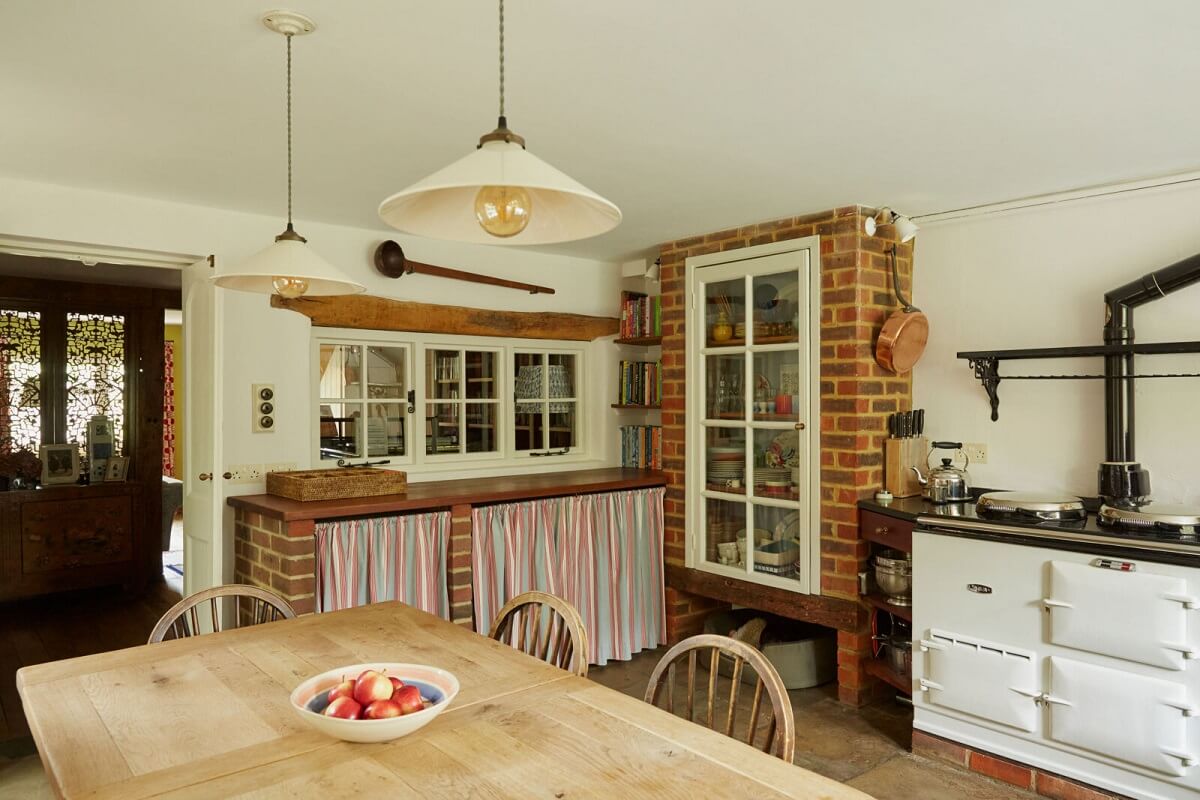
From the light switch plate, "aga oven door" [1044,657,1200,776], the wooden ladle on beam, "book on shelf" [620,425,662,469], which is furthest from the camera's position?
"book on shelf" [620,425,662,469]

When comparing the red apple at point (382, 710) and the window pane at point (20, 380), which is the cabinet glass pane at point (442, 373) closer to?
the red apple at point (382, 710)

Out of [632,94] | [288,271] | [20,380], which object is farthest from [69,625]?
[632,94]

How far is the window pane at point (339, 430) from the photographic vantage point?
13.8 ft

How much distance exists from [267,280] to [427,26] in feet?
2.59

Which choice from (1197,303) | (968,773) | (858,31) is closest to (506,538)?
(968,773)

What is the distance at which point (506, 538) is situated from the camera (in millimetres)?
3957

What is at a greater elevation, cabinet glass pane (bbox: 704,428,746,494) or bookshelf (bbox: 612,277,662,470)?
bookshelf (bbox: 612,277,662,470)

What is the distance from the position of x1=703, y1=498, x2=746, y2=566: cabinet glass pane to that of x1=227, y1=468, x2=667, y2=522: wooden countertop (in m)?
0.35

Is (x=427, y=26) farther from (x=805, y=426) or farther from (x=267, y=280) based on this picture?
(x=805, y=426)

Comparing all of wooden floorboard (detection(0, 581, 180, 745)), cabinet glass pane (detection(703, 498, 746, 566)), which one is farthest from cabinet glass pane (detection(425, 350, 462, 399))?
wooden floorboard (detection(0, 581, 180, 745))

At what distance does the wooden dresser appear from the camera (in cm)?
551

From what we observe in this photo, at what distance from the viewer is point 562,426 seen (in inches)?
202

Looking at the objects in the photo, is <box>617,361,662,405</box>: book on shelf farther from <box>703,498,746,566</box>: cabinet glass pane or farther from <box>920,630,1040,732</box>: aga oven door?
<box>920,630,1040,732</box>: aga oven door

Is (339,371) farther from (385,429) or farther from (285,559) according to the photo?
(285,559)
